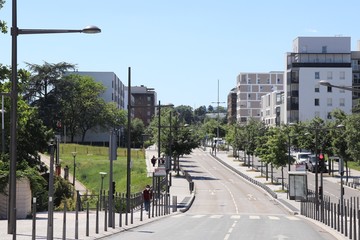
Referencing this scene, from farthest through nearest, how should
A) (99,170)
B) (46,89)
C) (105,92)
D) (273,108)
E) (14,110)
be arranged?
1. (273,108)
2. (105,92)
3. (46,89)
4. (99,170)
5. (14,110)

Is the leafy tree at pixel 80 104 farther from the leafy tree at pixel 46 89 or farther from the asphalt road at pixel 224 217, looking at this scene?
the asphalt road at pixel 224 217

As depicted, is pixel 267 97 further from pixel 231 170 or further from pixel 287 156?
pixel 287 156

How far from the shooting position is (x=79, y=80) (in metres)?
133

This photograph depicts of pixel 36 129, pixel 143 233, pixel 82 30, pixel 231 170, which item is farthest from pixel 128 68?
pixel 231 170

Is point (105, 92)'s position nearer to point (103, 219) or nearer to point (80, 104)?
point (80, 104)

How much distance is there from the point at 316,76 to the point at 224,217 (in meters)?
89.6

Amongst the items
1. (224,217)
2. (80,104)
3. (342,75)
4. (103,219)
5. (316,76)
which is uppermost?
(342,75)

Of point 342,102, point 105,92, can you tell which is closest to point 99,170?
point 342,102

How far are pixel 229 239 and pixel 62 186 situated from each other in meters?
27.5

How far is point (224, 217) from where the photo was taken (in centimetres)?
4056

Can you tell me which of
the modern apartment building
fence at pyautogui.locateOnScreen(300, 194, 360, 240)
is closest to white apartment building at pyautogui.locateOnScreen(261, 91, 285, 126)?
the modern apartment building

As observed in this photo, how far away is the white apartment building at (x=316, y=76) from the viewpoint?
12656 centimetres

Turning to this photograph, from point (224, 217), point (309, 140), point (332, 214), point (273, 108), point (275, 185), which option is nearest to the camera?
point (332, 214)

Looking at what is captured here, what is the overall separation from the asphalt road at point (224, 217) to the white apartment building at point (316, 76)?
19840 mm
